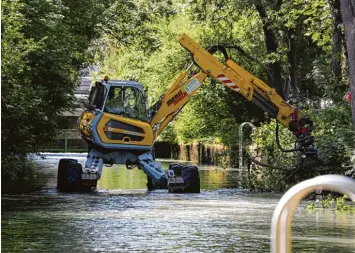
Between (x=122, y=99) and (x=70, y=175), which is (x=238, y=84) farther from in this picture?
(x=70, y=175)

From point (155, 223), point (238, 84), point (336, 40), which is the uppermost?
point (336, 40)

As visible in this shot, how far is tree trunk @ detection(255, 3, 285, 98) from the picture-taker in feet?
111

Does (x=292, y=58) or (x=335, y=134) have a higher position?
(x=292, y=58)

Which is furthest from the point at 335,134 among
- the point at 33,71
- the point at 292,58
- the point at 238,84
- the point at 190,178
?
the point at 292,58

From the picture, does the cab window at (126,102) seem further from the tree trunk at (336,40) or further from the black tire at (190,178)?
the tree trunk at (336,40)

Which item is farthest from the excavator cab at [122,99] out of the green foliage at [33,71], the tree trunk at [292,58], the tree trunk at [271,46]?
the tree trunk at [292,58]

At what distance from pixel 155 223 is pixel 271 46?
65.8 feet

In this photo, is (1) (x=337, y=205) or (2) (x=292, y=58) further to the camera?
(2) (x=292, y=58)

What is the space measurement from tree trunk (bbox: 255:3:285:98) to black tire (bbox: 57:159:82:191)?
1074cm

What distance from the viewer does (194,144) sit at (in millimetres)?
53844

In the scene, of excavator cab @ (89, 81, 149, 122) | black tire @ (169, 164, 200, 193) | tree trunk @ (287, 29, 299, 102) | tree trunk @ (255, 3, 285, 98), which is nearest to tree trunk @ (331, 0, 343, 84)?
black tire @ (169, 164, 200, 193)

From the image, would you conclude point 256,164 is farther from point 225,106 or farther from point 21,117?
point 225,106

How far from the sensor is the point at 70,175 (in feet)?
80.5

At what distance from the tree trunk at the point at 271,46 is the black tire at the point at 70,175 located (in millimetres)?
10742
